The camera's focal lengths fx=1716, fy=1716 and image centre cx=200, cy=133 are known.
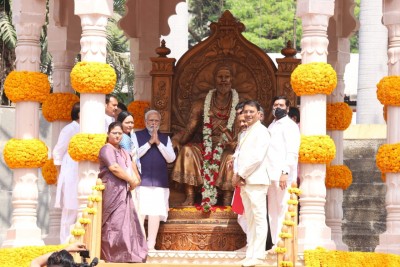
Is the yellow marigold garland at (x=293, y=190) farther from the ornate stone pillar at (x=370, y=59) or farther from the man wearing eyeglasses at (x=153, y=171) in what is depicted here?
the ornate stone pillar at (x=370, y=59)

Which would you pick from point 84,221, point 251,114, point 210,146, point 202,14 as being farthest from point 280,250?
point 202,14

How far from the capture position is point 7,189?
33156 millimetres

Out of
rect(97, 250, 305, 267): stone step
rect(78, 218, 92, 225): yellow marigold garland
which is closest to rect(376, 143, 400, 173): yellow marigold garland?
rect(97, 250, 305, 267): stone step

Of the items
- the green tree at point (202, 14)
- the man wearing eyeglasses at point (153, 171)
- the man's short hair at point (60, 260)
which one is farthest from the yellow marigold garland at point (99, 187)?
the green tree at point (202, 14)

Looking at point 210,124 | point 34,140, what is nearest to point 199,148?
point 210,124

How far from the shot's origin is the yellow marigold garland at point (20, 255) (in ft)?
75.6

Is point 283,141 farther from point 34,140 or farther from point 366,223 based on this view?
point 366,223

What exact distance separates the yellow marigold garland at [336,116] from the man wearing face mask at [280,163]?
3.22 m

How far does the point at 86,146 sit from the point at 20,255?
1.82m

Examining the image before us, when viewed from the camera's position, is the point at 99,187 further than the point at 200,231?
No

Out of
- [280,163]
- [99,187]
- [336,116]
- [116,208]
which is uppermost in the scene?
[336,116]

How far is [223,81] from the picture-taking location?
24.8m

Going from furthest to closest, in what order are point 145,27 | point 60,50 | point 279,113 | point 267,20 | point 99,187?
point 267,20 < point 145,27 < point 60,50 < point 279,113 < point 99,187

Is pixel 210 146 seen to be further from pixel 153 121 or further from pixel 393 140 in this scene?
pixel 393 140
